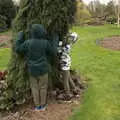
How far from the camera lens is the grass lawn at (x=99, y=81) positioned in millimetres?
4910

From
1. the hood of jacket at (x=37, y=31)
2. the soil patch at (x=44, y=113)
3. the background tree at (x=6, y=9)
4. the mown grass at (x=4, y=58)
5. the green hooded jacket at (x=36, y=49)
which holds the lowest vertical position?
the soil patch at (x=44, y=113)

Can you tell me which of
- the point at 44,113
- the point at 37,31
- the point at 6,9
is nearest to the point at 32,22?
the point at 37,31

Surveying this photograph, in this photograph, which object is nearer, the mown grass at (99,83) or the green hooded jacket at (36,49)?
the green hooded jacket at (36,49)

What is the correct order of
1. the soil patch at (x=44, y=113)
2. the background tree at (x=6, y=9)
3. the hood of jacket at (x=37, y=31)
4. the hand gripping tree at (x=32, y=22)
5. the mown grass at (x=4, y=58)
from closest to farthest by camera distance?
the hood of jacket at (x=37, y=31) → the soil patch at (x=44, y=113) → the hand gripping tree at (x=32, y=22) → the mown grass at (x=4, y=58) → the background tree at (x=6, y=9)

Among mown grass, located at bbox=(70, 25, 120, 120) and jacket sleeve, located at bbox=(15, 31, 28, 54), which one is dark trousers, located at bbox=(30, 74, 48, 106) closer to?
jacket sleeve, located at bbox=(15, 31, 28, 54)

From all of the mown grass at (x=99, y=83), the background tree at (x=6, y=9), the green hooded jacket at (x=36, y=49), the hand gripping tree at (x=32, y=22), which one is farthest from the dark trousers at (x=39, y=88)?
the background tree at (x=6, y=9)

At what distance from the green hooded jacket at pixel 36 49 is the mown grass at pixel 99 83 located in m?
1.01

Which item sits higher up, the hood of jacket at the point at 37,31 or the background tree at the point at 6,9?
the background tree at the point at 6,9

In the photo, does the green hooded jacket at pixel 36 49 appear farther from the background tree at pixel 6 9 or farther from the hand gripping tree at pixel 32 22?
the background tree at pixel 6 9

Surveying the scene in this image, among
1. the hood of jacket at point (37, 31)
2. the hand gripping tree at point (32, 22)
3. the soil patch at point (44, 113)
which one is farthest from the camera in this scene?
the hand gripping tree at point (32, 22)

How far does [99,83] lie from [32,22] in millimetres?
2386

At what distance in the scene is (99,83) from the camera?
651cm

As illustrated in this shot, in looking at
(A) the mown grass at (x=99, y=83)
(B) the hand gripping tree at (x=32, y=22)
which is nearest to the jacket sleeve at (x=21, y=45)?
(B) the hand gripping tree at (x=32, y=22)

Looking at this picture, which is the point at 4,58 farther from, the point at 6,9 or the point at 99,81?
the point at 6,9
